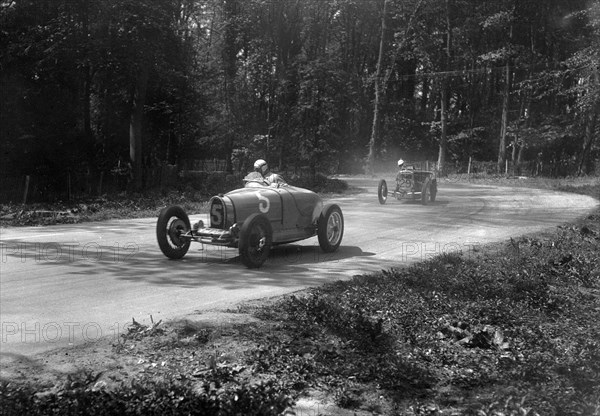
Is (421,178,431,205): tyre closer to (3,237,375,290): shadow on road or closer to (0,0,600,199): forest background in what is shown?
(3,237,375,290): shadow on road

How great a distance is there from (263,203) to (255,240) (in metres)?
1.11

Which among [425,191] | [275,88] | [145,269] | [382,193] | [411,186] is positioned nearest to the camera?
[145,269]

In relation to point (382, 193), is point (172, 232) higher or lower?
lower

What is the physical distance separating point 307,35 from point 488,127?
65.8 ft

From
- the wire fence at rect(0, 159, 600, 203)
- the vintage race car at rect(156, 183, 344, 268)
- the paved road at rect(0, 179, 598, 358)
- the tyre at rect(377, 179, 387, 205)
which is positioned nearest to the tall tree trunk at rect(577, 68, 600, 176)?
the wire fence at rect(0, 159, 600, 203)

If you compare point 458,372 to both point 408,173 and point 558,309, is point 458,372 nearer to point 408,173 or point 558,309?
point 558,309

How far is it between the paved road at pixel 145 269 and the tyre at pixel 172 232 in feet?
0.60

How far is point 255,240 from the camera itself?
961 centimetres

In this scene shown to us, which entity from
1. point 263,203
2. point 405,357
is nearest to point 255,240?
point 263,203

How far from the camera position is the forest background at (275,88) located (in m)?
26.7

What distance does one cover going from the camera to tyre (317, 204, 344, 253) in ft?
37.0

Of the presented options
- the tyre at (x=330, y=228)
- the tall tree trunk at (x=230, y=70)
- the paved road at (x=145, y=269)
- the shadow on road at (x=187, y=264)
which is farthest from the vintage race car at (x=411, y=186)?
the tall tree trunk at (x=230, y=70)

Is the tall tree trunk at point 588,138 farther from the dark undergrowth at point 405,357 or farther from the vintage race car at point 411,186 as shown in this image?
the dark undergrowth at point 405,357

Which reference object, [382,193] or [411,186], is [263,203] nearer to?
[382,193]
